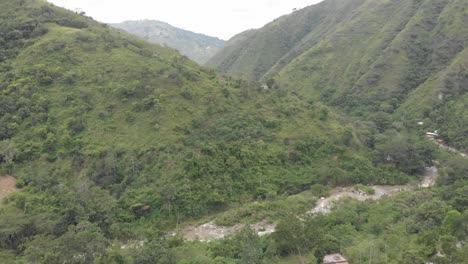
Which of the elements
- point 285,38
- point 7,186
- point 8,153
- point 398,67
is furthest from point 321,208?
point 285,38

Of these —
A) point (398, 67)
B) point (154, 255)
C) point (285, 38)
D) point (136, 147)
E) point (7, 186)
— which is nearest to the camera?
point (154, 255)

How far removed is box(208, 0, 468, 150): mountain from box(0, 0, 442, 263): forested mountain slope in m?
15.0

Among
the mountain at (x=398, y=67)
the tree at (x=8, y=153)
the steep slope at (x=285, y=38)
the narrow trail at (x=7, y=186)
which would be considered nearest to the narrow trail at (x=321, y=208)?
the mountain at (x=398, y=67)

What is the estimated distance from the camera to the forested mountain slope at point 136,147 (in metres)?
31.2

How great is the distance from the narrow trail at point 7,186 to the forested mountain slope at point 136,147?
787 mm

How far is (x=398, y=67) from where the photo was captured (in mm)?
77500

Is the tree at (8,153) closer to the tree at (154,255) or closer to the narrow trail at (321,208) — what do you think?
the narrow trail at (321,208)

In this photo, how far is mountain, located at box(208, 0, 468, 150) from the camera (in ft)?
210

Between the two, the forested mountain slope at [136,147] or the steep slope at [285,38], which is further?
the steep slope at [285,38]

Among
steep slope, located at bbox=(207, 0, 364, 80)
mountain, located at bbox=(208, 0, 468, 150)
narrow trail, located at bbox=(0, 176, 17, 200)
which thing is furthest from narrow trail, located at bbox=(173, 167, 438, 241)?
steep slope, located at bbox=(207, 0, 364, 80)

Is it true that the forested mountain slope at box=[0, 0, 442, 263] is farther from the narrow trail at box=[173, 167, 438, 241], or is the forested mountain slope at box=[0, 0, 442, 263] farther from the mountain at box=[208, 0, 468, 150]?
the mountain at box=[208, 0, 468, 150]

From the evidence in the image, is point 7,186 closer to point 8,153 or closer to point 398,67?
point 8,153

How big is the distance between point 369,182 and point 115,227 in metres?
27.6

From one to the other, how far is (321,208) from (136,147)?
19.5 m
